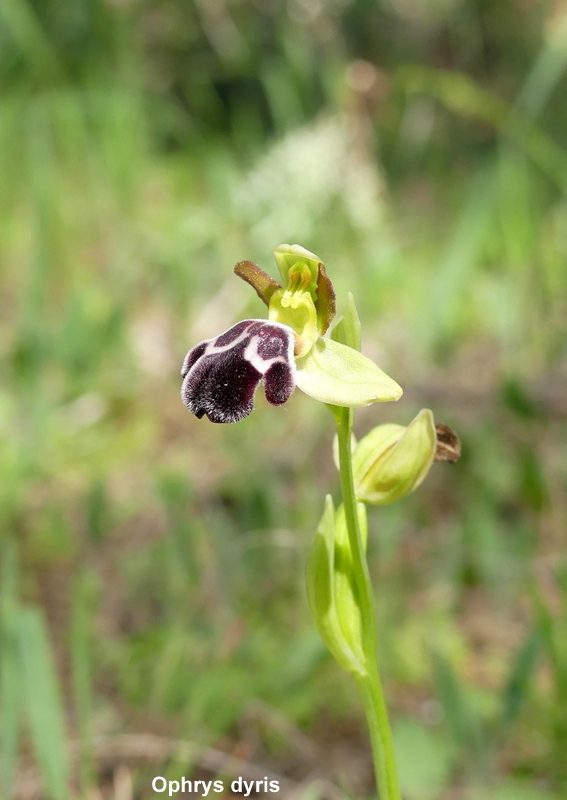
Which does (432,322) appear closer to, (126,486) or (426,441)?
(126,486)

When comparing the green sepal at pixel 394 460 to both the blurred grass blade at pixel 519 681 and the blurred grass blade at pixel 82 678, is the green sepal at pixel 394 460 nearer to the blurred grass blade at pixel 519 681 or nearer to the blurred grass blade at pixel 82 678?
the blurred grass blade at pixel 519 681

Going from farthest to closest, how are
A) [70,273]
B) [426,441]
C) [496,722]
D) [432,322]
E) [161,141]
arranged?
[161,141] < [70,273] < [432,322] < [496,722] < [426,441]

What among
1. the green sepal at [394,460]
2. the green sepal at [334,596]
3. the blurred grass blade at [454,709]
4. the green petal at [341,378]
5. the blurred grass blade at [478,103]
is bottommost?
the blurred grass blade at [454,709]

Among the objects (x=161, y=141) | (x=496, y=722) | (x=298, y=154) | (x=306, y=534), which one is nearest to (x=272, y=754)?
(x=496, y=722)

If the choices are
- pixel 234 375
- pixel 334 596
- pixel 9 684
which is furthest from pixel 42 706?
pixel 234 375

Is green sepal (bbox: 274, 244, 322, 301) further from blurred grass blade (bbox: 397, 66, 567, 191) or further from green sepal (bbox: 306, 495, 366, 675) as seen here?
blurred grass blade (bbox: 397, 66, 567, 191)

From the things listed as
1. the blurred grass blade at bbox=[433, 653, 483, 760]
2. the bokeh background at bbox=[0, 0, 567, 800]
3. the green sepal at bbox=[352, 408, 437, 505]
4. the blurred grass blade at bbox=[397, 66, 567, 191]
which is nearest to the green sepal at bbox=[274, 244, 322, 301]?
the green sepal at bbox=[352, 408, 437, 505]

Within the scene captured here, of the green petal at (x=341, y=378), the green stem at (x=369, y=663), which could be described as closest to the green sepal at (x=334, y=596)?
the green stem at (x=369, y=663)
